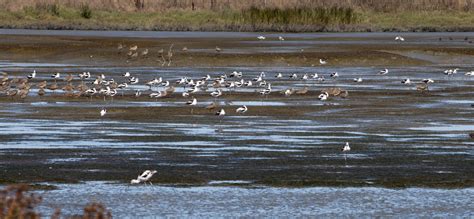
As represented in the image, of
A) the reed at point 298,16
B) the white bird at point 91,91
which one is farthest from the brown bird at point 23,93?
the reed at point 298,16

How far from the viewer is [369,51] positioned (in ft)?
124

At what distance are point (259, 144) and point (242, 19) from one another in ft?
124

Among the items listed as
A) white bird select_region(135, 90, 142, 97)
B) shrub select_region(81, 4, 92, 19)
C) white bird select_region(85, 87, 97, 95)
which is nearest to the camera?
white bird select_region(85, 87, 97, 95)

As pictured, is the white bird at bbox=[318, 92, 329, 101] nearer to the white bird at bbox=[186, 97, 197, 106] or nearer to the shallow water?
the white bird at bbox=[186, 97, 197, 106]

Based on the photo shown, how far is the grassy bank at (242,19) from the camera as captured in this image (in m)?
52.5

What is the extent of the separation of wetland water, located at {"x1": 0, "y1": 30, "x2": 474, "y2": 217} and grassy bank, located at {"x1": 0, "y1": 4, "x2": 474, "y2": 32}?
18.3 meters

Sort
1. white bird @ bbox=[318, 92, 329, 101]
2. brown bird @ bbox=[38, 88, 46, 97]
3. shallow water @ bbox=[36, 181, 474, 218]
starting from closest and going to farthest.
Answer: shallow water @ bbox=[36, 181, 474, 218] < white bird @ bbox=[318, 92, 329, 101] < brown bird @ bbox=[38, 88, 46, 97]

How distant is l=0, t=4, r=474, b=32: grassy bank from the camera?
52.5 meters

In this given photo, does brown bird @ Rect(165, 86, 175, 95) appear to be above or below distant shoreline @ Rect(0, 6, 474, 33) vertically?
above

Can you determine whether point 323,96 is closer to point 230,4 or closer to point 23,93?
point 23,93

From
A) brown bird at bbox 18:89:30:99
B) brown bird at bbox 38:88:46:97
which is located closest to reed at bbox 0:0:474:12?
brown bird at bbox 38:88:46:97

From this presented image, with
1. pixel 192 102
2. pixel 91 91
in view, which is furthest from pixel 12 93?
pixel 192 102

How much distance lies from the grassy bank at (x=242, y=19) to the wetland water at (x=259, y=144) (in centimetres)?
1826

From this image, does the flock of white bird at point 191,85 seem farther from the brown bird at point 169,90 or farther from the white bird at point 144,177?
the white bird at point 144,177
